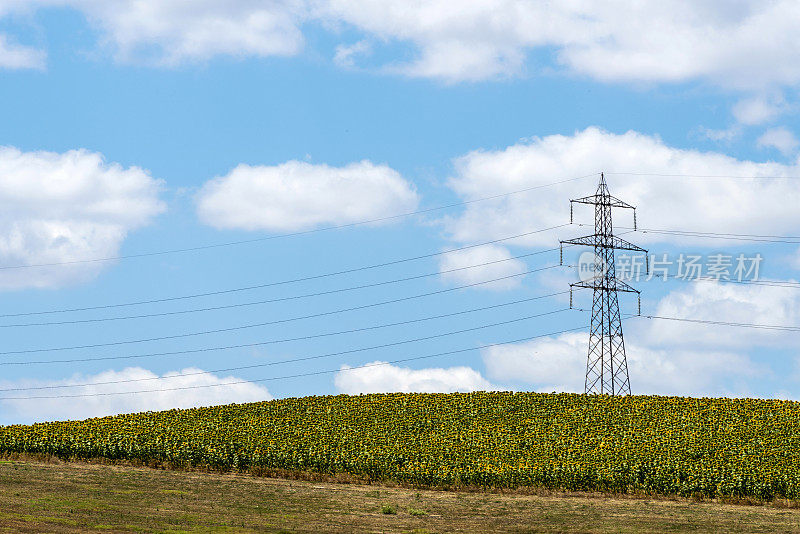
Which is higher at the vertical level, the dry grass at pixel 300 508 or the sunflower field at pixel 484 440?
the sunflower field at pixel 484 440

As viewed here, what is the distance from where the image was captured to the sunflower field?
3731 centimetres

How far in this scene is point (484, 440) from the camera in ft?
146

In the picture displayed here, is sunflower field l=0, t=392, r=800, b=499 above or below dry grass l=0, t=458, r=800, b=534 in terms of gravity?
above

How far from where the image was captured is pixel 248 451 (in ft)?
133

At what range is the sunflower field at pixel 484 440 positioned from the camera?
37.3 metres

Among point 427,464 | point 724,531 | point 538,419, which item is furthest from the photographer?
point 538,419

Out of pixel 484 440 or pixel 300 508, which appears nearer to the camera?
pixel 300 508

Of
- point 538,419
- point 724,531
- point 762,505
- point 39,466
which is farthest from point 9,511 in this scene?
point 538,419

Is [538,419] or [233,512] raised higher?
[538,419]

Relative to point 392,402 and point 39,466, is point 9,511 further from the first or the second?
point 392,402

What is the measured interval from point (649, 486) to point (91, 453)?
2289cm

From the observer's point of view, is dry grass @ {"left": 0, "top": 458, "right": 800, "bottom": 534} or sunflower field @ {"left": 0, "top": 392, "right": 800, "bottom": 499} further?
sunflower field @ {"left": 0, "top": 392, "right": 800, "bottom": 499}

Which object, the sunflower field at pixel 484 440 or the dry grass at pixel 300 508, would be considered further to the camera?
the sunflower field at pixel 484 440

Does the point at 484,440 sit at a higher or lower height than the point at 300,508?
higher
